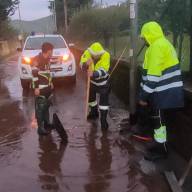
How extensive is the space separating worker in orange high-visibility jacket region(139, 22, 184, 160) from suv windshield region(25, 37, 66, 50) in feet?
30.5

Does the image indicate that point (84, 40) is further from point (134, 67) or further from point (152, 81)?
point (152, 81)

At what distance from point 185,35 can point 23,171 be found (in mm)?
3486

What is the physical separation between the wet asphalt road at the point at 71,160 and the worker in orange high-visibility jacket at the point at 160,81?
65 centimetres

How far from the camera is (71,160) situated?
6.96 metres

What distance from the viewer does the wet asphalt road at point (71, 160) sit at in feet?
19.3

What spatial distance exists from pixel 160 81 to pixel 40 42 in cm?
999

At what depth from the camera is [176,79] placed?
6578mm

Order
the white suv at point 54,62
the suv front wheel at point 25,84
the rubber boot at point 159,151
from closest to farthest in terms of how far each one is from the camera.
→ the rubber boot at point 159,151, the white suv at point 54,62, the suv front wheel at point 25,84

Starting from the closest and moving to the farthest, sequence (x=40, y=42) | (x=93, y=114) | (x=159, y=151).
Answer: (x=159, y=151) < (x=93, y=114) < (x=40, y=42)

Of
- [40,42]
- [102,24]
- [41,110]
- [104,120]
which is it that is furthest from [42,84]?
[102,24]

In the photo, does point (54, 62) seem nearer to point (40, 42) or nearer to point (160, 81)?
point (40, 42)

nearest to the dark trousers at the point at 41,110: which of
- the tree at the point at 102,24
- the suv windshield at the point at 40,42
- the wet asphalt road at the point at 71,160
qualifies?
the wet asphalt road at the point at 71,160

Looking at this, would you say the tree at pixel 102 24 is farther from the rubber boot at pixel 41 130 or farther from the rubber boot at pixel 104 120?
the rubber boot at pixel 41 130

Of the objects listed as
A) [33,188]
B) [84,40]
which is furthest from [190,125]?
[84,40]
